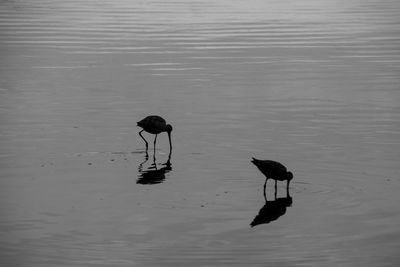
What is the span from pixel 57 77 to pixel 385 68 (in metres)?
10.0

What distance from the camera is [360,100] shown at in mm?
26000

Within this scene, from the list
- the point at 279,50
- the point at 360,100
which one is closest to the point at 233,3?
the point at 279,50

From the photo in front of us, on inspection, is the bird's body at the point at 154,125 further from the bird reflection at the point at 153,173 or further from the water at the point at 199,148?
the bird reflection at the point at 153,173

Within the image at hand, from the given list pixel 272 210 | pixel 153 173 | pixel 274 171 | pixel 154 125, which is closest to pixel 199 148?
pixel 154 125

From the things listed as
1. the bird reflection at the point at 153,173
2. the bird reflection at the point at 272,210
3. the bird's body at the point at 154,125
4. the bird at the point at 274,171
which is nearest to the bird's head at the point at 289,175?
the bird at the point at 274,171

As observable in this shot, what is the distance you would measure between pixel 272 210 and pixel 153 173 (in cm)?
333

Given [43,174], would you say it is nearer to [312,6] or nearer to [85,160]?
[85,160]

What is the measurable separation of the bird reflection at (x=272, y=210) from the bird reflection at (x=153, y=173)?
84.6 inches

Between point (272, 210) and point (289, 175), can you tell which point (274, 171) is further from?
point (272, 210)

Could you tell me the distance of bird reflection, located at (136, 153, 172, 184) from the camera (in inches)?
685

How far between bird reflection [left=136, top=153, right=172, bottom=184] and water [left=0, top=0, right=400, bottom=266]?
0.11 feet

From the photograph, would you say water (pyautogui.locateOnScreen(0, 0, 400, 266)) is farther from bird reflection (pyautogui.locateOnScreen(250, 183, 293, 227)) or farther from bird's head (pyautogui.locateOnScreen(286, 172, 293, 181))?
bird's head (pyautogui.locateOnScreen(286, 172, 293, 181))

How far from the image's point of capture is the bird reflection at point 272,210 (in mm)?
14797

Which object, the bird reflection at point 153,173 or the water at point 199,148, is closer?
the water at point 199,148
